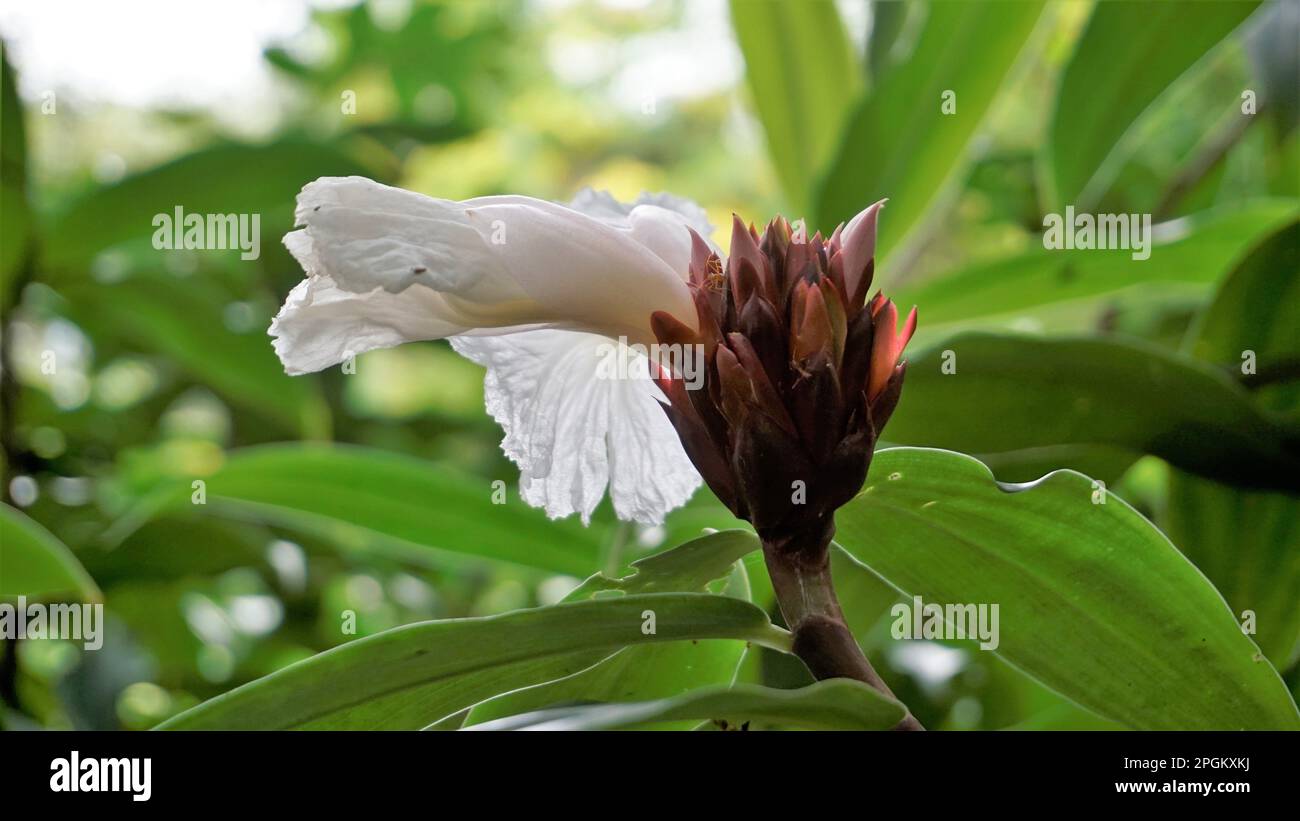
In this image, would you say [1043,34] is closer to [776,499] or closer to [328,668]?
[776,499]

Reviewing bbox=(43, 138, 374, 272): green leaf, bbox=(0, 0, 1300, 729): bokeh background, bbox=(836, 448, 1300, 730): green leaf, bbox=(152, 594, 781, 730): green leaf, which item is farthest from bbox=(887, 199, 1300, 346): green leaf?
bbox=(43, 138, 374, 272): green leaf

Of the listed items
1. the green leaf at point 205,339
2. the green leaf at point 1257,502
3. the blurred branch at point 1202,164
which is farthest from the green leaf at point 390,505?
the blurred branch at point 1202,164

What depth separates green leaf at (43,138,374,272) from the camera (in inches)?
46.6

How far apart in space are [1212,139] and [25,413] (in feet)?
4.41

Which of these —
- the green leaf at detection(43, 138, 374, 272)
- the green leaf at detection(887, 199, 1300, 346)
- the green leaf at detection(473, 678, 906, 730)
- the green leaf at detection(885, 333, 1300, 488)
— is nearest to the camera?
the green leaf at detection(473, 678, 906, 730)

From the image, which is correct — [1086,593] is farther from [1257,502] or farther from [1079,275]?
[1079,275]

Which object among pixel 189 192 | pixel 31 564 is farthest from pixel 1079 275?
pixel 189 192

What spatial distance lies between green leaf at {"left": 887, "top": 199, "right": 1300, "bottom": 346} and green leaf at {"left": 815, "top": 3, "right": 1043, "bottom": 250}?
0.09 meters

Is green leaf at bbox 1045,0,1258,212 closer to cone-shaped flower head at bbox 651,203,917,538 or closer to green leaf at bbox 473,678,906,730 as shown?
cone-shaped flower head at bbox 651,203,917,538

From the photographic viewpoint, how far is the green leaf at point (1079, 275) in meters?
0.87

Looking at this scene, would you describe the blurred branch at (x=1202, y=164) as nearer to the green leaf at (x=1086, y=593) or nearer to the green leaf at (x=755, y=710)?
the green leaf at (x=1086, y=593)

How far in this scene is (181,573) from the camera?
1.07m

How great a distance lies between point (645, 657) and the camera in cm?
53

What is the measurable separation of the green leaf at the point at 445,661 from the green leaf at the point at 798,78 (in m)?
0.71
